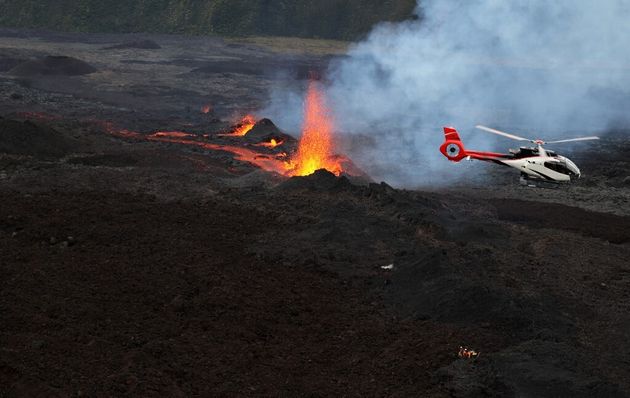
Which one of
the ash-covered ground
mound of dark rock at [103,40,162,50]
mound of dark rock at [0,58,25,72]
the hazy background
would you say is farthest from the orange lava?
the hazy background

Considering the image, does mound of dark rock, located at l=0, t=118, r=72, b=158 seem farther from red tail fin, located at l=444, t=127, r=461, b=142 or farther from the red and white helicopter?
the red and white helicopter

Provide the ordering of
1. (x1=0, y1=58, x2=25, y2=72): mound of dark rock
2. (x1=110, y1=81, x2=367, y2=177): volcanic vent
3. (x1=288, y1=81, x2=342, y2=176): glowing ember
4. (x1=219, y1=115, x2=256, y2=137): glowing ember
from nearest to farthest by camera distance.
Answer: (x1=288, y1=81, x2=342, y2=176): glowing ember, (x1=110, y1=81, x2=367, y2=177): volcanic vent, (x1=219, y1=115, x2=256, y2=137): glowing ember, (x1=0, y1=58, x2=25, y2=72): mound of dark rock

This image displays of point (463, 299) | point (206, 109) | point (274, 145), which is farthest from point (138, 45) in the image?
point (463, 299)

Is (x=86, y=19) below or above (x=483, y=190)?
above

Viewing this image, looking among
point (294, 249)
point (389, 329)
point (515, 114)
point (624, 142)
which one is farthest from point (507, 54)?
point (389, 329)

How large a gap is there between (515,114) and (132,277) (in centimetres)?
4682

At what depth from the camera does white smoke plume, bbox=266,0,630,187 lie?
45375mm

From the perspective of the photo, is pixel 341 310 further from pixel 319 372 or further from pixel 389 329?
pixel 319 372

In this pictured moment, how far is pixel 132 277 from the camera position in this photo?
1925cm

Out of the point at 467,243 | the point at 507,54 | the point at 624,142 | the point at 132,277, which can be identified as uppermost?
the point at 507,54

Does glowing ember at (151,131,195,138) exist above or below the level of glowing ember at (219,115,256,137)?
below

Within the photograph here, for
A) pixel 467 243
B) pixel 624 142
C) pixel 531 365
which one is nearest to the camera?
pixel 531 365

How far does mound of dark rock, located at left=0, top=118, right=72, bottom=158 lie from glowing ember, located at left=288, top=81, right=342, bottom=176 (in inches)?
468

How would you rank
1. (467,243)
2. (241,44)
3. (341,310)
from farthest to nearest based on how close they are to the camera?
1. (241,44)
2. (467,243)
3. (341,310)
